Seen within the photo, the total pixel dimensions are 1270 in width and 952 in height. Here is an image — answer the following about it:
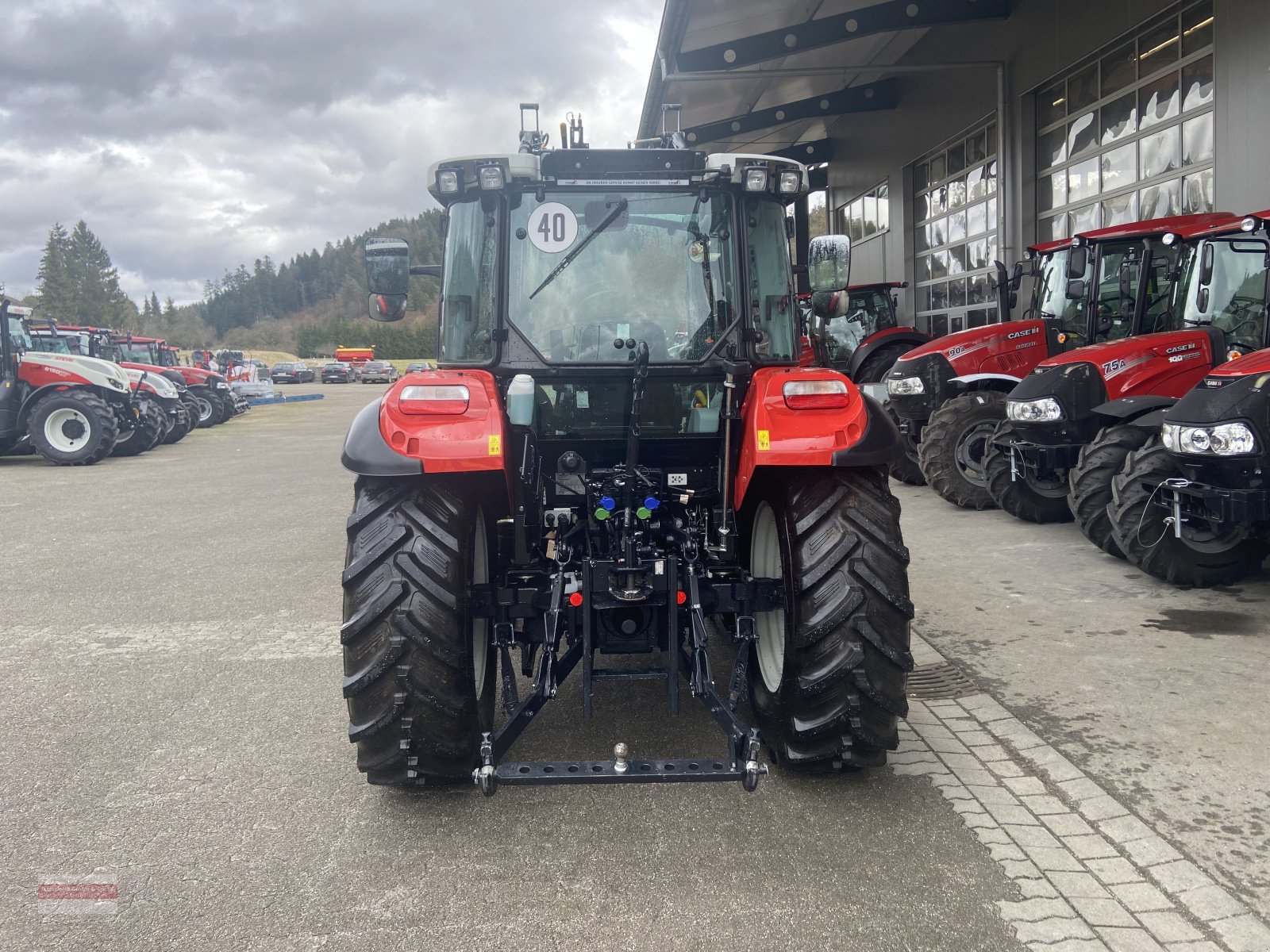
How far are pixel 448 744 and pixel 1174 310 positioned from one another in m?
7.10

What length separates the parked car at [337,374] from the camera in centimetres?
6800

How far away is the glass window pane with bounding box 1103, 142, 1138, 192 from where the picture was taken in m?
12.6

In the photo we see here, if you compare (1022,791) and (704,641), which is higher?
(704,641)

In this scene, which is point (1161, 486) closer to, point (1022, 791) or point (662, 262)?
point (1022, 791)

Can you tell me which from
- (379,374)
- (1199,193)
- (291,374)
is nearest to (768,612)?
(1199,193)

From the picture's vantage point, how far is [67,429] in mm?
16406

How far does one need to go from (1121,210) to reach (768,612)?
11.0 m

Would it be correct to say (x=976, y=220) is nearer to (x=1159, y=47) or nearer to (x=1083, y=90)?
(x=1083, y=90)

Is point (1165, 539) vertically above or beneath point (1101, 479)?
beneath

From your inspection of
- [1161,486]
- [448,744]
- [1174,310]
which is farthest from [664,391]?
[1174,310]

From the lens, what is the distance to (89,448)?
53.1 feet

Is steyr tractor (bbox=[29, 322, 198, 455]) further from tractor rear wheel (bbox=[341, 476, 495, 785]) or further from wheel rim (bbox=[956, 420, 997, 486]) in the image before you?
tractor rear wheel (bbox=[341, 476, 495, 785])

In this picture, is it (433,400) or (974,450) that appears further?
(974,450)

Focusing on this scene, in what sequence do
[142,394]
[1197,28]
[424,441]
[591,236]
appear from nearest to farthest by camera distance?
[424,441] < [591,236] < [1197,28] < [142,394]
